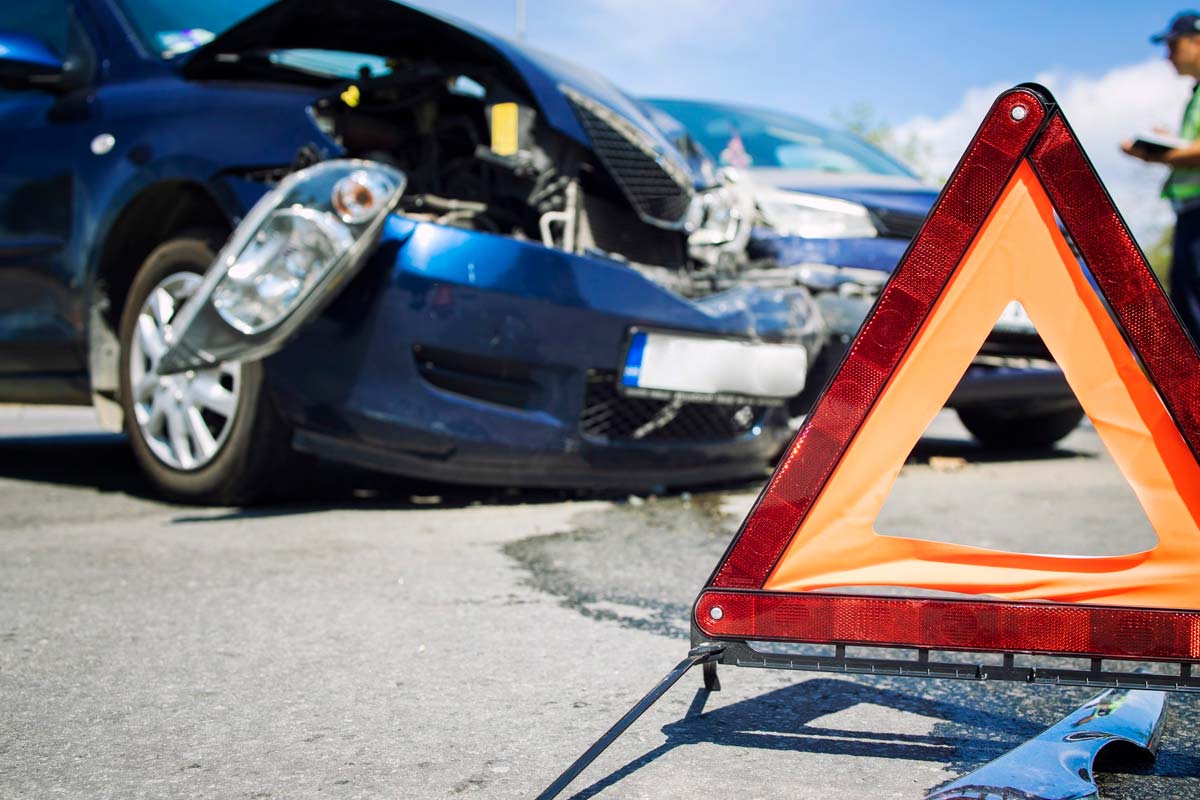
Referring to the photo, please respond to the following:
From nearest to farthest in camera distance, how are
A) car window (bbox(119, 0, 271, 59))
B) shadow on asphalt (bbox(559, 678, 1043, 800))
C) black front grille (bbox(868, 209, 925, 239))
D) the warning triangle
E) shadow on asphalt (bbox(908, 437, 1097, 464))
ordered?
the warning triangle
shadow on asphalt (bbox(559, 678, 1043, 800))
car window (bbox(119, 0, 271, 59))
black front grille (bbox(868, 209, 925, 239))
shadow on asphalt (bbox(908, 437, 1097, 464))

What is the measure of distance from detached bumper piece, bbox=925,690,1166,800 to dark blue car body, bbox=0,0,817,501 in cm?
201

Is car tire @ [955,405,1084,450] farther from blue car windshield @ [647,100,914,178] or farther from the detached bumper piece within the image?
the detached bumper piece

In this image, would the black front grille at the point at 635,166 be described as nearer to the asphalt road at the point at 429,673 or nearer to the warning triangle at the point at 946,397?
the asphalt road at the point at 429,673

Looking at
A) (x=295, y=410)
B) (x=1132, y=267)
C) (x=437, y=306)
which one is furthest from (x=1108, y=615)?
(x=295, y=410)

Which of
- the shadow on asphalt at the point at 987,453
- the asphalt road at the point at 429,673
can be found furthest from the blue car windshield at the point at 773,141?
the asphalt road at the point at 429,673

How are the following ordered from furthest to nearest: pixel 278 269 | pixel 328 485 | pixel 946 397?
pixel 328 485, pixel 278 269, pixel 946 397

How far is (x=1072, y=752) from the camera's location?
66.8 inches

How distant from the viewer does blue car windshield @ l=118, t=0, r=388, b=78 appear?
4.37 m

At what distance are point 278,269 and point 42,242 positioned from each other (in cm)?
130

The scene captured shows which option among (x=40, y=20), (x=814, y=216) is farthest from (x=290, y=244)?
(x=814, y=216)

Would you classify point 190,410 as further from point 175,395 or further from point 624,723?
point 624,723

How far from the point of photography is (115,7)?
4426mm

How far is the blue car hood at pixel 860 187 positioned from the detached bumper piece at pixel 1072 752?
3.64 meters

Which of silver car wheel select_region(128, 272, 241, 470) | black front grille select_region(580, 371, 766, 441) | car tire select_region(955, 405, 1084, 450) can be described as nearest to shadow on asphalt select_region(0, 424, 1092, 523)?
car tire select_region(955, 405, 1084, 450)
